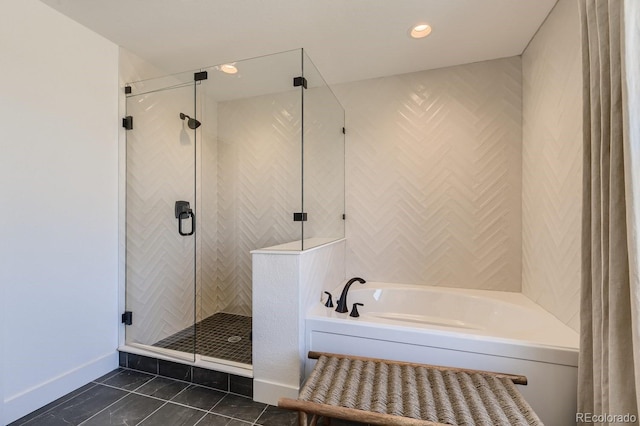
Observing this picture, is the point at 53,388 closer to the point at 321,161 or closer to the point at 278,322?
the point at 278,322

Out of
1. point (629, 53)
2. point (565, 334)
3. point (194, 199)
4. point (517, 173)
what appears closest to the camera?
point (629, 53)

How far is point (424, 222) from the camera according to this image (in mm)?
2455

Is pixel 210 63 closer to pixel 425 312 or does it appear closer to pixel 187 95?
pixel 187 95

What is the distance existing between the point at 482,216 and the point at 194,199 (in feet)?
8.33

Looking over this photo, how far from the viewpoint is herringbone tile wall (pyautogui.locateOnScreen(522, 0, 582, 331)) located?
58.9 inches

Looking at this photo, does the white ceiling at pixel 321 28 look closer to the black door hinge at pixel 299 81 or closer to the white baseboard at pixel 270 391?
the black door hinge at pixel 299 81

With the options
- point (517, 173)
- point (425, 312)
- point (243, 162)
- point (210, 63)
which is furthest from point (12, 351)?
point (517, 173)

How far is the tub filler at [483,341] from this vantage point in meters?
1.30

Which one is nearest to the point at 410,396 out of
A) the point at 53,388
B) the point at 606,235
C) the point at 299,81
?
the point at 606,235

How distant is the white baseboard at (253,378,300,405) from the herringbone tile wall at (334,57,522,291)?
1.25 m

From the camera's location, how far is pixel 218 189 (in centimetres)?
258

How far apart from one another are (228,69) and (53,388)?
8.13ft

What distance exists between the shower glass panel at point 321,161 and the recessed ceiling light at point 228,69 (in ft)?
2.00

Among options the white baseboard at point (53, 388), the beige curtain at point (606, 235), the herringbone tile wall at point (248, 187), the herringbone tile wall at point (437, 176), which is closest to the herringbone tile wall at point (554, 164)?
the herringbone tile wall at point (437, 176)
